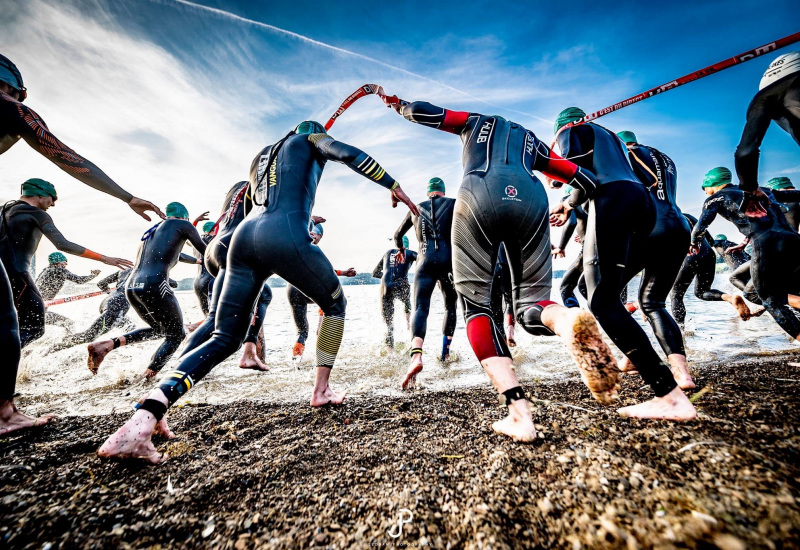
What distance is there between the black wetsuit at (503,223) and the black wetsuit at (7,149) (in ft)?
9.69

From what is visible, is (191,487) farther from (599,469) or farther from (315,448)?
(599,469)

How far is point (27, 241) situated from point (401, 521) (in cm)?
568

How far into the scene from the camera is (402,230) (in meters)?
5.20

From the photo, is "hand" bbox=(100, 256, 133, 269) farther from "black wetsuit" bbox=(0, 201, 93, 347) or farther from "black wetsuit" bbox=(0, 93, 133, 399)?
"black wetsuit" bbox=(0, 93, 133, 399)

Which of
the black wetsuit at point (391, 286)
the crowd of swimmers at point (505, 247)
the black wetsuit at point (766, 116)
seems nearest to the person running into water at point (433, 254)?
the crowd of swimmers at point (505, 247)

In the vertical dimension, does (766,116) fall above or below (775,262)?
above

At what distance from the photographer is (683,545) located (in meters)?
0.85

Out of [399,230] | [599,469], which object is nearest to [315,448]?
[599,469]

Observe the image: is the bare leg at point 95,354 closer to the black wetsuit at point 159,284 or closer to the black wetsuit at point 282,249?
the black wetsuit at point 159,284

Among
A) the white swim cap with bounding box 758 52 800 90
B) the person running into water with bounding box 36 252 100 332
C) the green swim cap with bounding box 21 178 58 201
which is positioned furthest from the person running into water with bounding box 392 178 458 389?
the person running into water with bounding box 36 252 100 332

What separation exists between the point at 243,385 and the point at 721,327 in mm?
9523

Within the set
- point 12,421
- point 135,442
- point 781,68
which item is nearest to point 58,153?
point 12,421

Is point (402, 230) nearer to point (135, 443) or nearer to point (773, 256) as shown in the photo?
point (135, 443)

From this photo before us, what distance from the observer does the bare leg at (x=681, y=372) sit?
8.37ft
